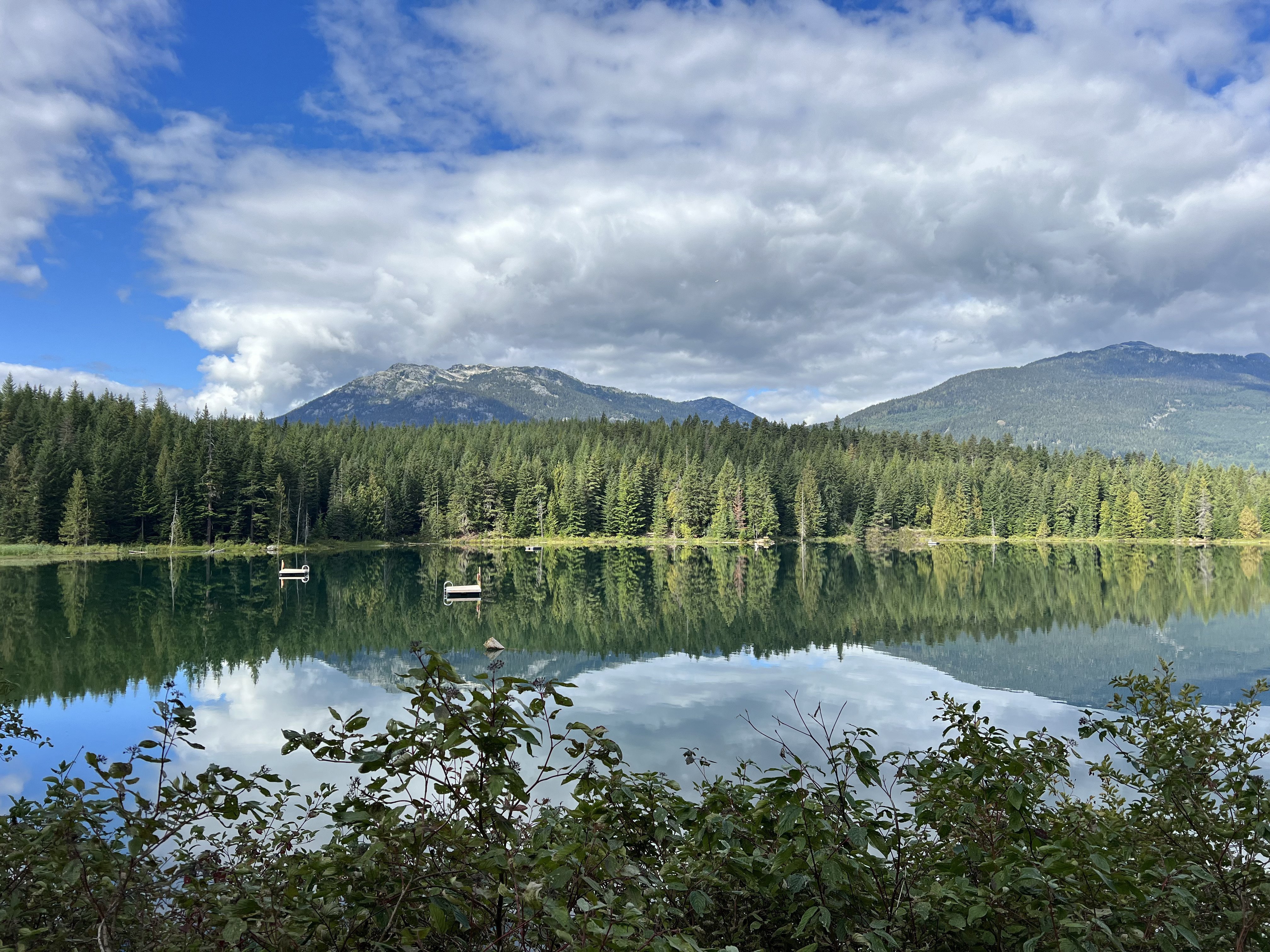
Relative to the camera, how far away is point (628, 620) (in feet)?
112

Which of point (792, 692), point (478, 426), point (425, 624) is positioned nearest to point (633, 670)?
point (792, 692)

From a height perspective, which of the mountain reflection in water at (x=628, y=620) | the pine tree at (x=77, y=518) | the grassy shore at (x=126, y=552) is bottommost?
the mountain reflection in water at (x=628, y=620)

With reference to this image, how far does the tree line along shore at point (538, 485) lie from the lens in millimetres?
76500

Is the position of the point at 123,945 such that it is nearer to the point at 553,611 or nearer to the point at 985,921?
the point at 985,921

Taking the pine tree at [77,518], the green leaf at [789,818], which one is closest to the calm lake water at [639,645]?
the green leaf at [789,818]

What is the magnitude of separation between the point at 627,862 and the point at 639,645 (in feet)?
81.5

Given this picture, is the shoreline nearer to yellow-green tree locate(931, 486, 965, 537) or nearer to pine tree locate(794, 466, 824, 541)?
yellow-green tree locate(931, 486, 965, 537)

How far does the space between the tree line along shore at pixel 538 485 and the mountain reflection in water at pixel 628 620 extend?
17074 mm

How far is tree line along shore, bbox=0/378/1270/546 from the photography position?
251 ft

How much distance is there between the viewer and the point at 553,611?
125 ft

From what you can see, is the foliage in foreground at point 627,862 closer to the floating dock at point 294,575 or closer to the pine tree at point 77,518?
the floating dock at point 294,575

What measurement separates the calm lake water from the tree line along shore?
23.3 m

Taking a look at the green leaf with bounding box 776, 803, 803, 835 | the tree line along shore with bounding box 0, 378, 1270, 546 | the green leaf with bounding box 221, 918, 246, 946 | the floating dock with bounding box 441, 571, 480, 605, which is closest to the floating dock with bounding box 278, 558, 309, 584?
the floating dock with bounding box 441, 571, 480, 605

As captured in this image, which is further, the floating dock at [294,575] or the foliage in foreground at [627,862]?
the floating dock at [294,575]
